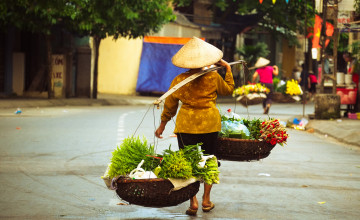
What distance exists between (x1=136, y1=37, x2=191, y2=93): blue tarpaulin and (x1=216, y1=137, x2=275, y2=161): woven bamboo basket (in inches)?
1117

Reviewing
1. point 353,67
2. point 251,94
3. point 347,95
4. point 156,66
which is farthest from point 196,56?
point 156,66

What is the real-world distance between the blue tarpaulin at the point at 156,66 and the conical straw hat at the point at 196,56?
28.8m

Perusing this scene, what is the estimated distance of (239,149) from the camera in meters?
7.46

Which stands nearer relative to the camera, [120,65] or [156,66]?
[156,66]

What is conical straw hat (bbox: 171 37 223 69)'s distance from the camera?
6.90 meters

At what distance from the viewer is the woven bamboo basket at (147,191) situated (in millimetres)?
6121

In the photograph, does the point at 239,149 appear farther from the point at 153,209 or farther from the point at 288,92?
the point at 288,92

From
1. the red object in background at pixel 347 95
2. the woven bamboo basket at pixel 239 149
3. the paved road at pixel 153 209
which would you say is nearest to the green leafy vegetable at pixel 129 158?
the paved road at pixel 153 209

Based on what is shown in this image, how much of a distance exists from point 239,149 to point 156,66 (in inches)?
1143

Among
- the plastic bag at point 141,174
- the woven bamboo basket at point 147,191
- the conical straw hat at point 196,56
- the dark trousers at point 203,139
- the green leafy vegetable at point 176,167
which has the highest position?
the conical straw hat at point 196,56

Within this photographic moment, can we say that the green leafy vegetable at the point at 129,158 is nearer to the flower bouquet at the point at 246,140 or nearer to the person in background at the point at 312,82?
the flower bouquet at the point at 246,140

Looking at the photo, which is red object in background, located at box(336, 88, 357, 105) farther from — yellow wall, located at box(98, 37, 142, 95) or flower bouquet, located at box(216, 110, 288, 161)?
yellow wall, located at box(98, 37, 142, 95)

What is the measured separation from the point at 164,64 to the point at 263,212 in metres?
29.3

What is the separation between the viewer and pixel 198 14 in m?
41.3
